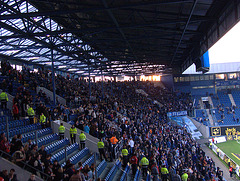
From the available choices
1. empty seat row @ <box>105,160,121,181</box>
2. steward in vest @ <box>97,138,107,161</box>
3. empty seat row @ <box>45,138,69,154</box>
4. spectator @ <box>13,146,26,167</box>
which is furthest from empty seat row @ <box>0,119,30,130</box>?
empty seat row @ <box>105,160,121,181</box>

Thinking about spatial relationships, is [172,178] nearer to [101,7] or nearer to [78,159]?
[78,159]

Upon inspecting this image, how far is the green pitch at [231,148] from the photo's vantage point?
31.7 m

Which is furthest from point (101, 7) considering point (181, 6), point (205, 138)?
point (205, 138)

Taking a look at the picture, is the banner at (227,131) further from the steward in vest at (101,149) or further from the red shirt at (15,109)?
the red shirt at (15,109)

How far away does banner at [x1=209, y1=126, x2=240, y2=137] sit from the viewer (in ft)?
127

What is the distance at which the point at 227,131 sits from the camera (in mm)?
39156

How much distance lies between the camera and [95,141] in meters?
14.9

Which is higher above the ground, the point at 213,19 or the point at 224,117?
the point at 213,19

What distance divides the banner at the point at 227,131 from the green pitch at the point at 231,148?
3.55 feet

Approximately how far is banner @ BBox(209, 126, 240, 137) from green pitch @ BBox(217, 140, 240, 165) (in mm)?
1083

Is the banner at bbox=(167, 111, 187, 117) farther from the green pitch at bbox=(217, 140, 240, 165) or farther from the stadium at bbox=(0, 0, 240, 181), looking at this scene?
the stadium at bbox=(0, 0, 240, 181)

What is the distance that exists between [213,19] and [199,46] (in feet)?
19.8

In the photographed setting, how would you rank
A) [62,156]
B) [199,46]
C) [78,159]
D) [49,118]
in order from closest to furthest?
[62,156] < [78,159] < [49,118] < [199,46]

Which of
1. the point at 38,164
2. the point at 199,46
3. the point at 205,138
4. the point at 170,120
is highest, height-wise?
the point at 199,46
